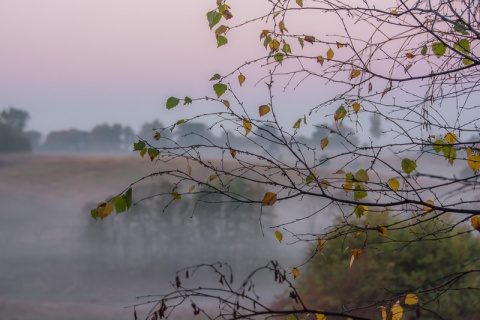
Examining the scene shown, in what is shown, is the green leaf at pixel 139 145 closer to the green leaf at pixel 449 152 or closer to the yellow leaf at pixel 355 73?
the yellow leaf at pixel 355 73

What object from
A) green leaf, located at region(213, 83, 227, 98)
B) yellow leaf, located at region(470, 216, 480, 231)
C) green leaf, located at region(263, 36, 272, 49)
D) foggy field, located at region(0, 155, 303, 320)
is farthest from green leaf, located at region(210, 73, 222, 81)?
foggy field, located at region(0, 155, 303, 320)

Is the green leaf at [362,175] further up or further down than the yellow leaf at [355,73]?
further down

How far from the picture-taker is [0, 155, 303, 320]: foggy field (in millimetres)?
18750

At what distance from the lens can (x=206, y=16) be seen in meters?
2.73

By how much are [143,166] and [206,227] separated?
387cm

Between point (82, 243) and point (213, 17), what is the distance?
18.5 m

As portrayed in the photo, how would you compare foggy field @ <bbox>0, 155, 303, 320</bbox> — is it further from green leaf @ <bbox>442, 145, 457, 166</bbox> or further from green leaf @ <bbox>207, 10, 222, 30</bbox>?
green leaf @ <bbox>442, 145, 457, 166</bbox>

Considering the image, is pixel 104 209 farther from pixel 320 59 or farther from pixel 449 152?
pixel 449 152

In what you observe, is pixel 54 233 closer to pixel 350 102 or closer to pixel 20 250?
pixel 20 250

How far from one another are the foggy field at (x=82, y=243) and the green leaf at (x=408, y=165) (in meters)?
16.2

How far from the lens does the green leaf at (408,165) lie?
7.44ft

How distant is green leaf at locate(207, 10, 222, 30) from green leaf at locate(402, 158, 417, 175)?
3.11 ft

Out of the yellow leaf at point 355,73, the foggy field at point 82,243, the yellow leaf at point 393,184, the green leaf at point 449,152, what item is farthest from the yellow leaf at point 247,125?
the foggy field at point 82,243

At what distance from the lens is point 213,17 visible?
2.70m
